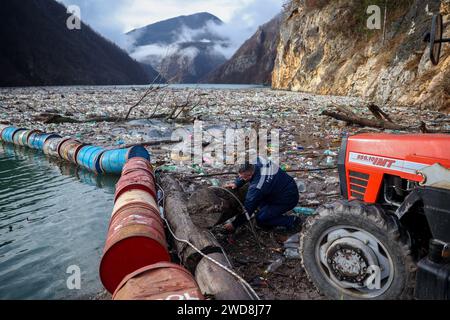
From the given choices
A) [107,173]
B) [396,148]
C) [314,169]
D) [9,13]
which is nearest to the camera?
[396,148]

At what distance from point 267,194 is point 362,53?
77.7 feet

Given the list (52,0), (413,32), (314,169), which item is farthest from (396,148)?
(52,0)

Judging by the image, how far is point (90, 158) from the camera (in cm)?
698

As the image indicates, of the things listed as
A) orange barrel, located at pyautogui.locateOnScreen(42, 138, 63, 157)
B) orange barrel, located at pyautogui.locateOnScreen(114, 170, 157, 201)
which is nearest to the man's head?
orange barrel, located at pyautogui.locateOnScreen(114, 170, 157, 201)

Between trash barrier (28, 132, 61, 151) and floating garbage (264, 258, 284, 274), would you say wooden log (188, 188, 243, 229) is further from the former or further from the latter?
trash barrier (28, 132, 61, 151)

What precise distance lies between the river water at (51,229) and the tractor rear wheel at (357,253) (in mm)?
2113

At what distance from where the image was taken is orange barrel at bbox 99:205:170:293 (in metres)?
2.72

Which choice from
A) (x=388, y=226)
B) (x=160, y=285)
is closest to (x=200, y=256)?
(x=160, y=285)

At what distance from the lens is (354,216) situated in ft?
7.66

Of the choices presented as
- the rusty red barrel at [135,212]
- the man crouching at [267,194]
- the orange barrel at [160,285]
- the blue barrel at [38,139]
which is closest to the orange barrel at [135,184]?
the rusty red barrel at [135,212]

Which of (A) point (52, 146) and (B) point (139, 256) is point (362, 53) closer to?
(A) point (52, 146)

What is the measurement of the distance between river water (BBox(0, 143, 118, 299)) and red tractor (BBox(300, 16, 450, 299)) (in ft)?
7.26
